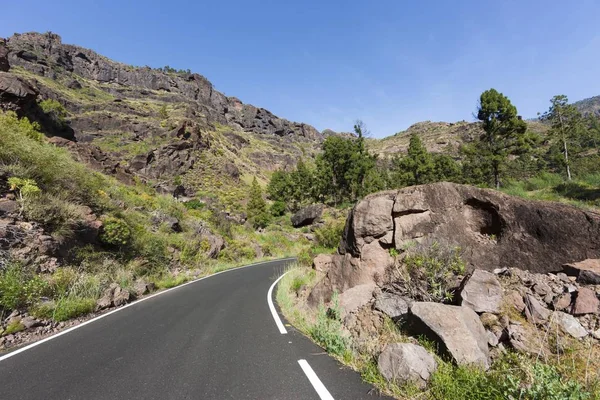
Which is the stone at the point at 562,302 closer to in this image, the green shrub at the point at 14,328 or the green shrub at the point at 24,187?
the green shrub at the point at 14,328

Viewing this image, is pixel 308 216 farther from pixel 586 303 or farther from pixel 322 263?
pixel 586 303

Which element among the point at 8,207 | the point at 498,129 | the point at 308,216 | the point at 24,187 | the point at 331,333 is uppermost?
the point at 498,129

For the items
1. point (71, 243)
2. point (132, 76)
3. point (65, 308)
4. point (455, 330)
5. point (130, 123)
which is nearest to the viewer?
point (455, 330)

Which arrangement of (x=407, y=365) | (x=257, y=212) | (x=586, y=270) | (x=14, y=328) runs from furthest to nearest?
(x=257, y=212)
(x=14, y=328)
(x=586, y=270)
(x=407, y=365)

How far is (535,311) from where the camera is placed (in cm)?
400

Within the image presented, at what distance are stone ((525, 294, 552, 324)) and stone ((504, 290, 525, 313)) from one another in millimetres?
84

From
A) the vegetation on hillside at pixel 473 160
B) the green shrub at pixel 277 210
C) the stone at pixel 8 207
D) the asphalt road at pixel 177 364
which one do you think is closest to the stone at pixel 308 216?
the vegetation on hillside at pixel 473 160

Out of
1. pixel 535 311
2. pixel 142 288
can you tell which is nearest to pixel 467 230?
pixel 535 311

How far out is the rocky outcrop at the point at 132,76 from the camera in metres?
96.3

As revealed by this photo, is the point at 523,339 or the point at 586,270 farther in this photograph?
the point at 586,270

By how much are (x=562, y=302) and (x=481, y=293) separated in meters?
1.01

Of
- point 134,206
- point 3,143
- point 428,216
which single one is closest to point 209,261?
point 134,206

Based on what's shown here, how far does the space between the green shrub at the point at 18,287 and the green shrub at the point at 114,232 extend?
4.15 meters

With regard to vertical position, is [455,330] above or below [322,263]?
above
